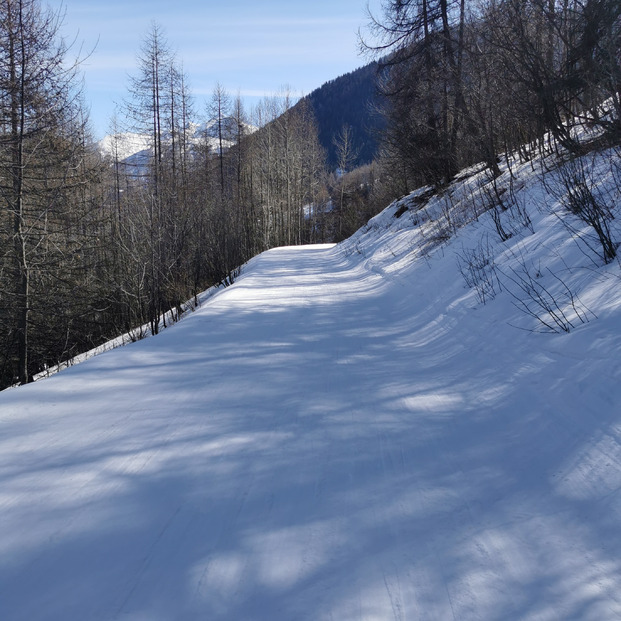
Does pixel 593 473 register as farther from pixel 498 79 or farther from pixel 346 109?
pixel 346 109

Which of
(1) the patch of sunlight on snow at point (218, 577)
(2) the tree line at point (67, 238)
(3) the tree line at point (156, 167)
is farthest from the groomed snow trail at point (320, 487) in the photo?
(2) the tree line at point (67, 238)

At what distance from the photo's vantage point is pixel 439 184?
1606 cm

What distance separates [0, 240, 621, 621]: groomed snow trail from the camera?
172cm

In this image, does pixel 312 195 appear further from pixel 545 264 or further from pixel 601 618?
pixel 601 618

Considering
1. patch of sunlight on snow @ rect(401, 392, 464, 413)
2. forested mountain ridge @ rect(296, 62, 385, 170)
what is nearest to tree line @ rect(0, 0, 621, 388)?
patch of sunlight on snow @ rect(401, 392, 464, 413)

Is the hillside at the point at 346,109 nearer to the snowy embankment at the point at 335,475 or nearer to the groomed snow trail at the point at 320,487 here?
the snowy embankment at the point at 335,475

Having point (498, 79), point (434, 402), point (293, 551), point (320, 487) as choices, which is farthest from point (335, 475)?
point (498, 79)

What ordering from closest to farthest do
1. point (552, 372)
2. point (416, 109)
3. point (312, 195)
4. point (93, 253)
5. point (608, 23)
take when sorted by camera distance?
point (552, 372), point (608, 23), point (93, 253), point (416, 109), point (312, 195)

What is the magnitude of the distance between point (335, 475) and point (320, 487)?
146 millimetres

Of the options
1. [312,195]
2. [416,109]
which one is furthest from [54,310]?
[312,195]

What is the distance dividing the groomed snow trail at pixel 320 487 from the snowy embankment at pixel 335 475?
1cm

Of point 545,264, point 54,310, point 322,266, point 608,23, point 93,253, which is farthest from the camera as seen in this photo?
point 93,253

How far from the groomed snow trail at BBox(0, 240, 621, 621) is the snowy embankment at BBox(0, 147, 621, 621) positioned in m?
0.01

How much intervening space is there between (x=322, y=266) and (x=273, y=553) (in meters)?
11.9
